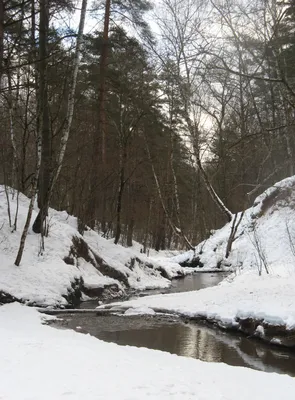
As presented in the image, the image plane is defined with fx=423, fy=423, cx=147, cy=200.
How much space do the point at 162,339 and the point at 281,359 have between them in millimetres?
2152

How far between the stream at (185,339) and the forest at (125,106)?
3.05m

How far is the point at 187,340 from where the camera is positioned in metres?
8.02

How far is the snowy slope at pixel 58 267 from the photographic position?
1017cm

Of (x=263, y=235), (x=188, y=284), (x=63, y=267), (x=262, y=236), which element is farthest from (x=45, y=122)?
(x=263, y=235)

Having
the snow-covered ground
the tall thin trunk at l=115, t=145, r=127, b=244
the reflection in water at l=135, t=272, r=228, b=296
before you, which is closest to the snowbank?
the snow-covered ground

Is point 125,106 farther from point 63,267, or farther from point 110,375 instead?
point 110,375

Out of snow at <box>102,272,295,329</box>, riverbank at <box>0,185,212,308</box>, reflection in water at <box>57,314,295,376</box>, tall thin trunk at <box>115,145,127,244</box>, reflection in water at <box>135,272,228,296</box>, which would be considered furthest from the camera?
tall thin trunk at <box>115,145,127,244</box>

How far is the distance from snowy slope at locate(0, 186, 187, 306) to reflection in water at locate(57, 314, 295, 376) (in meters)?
1.45

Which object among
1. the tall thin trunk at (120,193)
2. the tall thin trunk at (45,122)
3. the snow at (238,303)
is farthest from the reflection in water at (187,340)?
the tall thin trunk at (120,193)

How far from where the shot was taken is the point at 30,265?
10906 mm

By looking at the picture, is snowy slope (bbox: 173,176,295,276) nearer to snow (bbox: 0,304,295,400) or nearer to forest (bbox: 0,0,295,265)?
forest (bbox: 0,0,295,265)

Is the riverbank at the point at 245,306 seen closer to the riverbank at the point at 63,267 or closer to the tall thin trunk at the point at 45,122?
the riverbank at the point at 63,267

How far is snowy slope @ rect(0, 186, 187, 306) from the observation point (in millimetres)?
10172

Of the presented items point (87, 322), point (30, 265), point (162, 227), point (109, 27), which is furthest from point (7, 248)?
point (162, 227)
